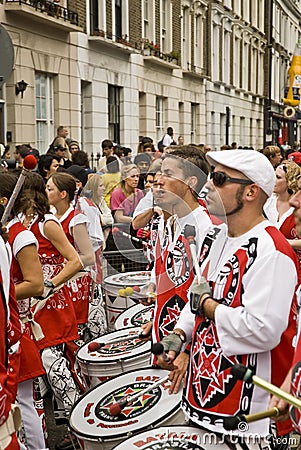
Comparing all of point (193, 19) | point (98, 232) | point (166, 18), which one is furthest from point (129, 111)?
point (98, 232)

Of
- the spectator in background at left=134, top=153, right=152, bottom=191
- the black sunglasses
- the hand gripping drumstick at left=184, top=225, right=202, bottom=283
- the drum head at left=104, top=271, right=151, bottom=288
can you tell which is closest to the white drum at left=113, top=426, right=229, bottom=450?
the hand gripping drumstick at left=184, top=225, right=202, bottom=283

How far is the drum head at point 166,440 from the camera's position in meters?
3.22

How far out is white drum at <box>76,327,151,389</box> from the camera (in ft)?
15.1

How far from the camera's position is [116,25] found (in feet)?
77.0

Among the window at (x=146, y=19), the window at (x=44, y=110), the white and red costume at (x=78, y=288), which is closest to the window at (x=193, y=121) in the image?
the window at (x=146, y=19)

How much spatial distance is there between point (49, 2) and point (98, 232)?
1386cm

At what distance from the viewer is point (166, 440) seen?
129 inches

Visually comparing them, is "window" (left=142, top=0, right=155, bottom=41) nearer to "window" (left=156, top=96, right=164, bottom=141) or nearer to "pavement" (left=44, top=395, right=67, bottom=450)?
"window" (left=156, top=96, right=164, bottom=141)

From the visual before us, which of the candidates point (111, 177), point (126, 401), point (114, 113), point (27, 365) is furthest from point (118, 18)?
point (126, 401)

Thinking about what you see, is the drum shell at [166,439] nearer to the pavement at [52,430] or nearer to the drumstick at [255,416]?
the drumstick at [255,416]

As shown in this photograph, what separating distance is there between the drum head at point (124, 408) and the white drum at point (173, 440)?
0.67 feet

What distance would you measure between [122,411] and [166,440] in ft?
2.12

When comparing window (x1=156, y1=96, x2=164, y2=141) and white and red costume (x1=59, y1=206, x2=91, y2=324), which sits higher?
window (x1=156, y1=96, x2=164, y2=141)

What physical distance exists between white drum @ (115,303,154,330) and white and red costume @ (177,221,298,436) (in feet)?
7.10
